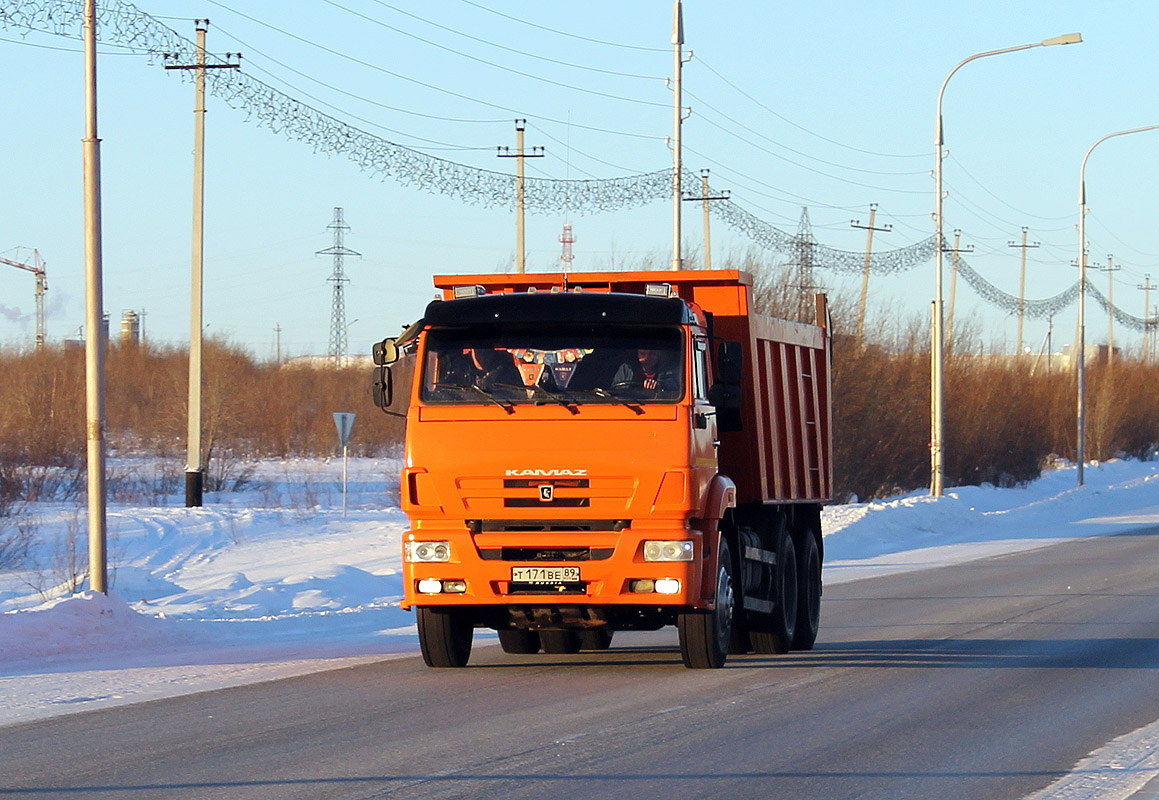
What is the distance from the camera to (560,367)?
1133 cm

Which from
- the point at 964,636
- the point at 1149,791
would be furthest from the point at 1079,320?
the point at 1149,791

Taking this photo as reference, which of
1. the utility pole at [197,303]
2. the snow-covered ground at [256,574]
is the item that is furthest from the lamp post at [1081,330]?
the utility pole at [197,303]

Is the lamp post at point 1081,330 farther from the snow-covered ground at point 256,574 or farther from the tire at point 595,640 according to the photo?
the tire at point 595,640

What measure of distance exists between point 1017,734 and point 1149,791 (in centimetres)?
166

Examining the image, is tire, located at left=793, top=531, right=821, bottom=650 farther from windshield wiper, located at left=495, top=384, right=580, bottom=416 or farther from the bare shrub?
the bare shrub

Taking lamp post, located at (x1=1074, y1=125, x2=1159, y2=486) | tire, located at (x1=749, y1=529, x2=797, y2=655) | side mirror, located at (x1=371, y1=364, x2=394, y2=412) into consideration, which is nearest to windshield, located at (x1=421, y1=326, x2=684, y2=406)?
side mirror, located at (x1=371, y1=364, x2=394, y2=412)

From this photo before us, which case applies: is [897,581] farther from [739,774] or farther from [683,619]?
[739,774]

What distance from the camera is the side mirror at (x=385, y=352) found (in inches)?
455

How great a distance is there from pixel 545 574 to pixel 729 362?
6.92 ft

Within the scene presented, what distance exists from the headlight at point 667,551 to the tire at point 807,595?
10.9 ft

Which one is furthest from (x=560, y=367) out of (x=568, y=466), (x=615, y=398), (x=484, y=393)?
(x=568, y=466)

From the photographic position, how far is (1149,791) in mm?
7605

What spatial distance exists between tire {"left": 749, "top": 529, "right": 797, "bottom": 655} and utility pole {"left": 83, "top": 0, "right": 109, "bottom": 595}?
248 inches

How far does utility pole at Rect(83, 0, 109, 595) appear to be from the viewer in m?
14.9
